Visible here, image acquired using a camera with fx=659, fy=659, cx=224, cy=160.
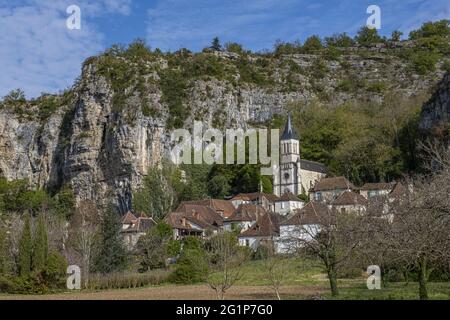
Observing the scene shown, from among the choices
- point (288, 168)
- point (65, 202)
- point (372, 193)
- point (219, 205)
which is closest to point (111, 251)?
point (219, 205)

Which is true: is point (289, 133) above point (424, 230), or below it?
above

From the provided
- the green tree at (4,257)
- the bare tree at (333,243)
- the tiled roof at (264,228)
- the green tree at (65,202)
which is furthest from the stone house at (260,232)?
the green tree at (65,202)

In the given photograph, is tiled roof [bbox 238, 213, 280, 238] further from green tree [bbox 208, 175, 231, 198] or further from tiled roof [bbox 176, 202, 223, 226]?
green tree [bbox 208, 175, 231, 198]

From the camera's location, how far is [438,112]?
69500mm

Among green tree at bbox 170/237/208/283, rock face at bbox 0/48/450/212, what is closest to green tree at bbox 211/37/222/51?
rock face at bbox 0/48/450/212

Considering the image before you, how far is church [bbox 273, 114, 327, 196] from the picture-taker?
271 feet

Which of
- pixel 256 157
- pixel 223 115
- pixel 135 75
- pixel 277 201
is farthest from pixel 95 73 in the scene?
pixel 277 201

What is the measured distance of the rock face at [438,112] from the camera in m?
67.4

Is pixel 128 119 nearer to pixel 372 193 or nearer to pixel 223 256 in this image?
pixel 372 193

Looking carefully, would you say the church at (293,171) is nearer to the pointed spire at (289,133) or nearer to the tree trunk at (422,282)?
the pointed spire at (289,133)

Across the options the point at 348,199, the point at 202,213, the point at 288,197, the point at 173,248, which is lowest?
the point at 173,248

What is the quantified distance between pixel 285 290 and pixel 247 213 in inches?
1462

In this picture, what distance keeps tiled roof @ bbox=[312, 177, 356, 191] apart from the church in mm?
4790

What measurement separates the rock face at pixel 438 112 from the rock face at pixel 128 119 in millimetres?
32714
